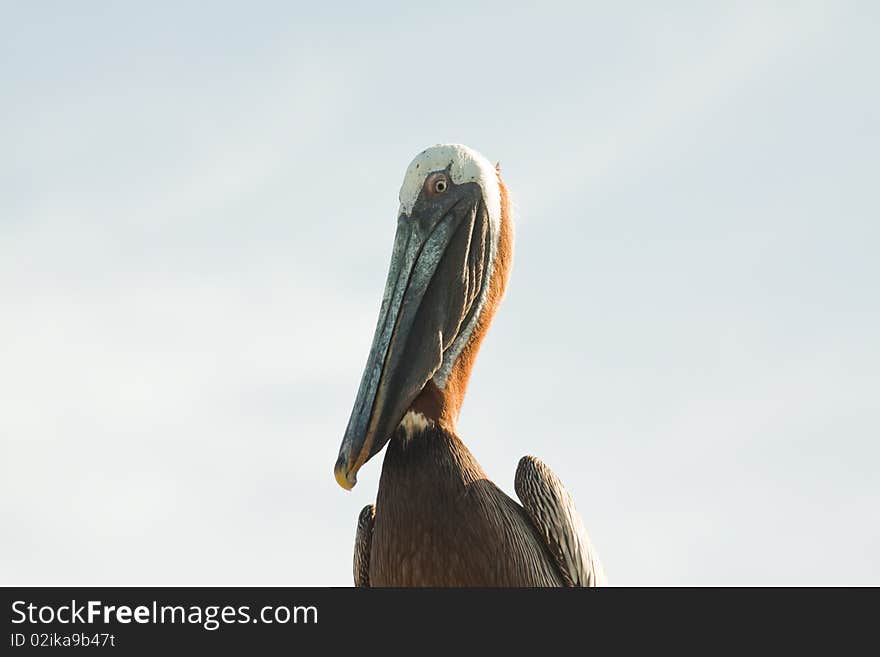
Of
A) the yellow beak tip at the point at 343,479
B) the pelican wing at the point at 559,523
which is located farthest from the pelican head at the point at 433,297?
the pelican wing at the point at 559,523

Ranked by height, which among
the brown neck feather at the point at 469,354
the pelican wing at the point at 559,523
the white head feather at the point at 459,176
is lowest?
the pelican wing at the point at 559,523

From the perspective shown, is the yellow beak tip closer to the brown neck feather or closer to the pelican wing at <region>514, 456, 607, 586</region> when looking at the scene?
the brown neck feather

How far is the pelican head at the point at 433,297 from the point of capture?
26.3ft

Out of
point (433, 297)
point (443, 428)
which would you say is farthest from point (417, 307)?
point (443, 428)

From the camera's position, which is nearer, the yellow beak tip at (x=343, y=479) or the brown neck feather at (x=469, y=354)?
the yellow beak tip at (x=343, y=479)

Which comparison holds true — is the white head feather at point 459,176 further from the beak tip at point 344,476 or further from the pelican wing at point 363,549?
the pelican wing at point 363,549

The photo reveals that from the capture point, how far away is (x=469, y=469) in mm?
7875

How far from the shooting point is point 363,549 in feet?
27.8

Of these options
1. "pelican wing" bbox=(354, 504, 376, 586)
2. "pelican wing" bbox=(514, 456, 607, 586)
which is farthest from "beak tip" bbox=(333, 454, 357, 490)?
"pelican wing" bbox=(514, 456, 607, 586)
